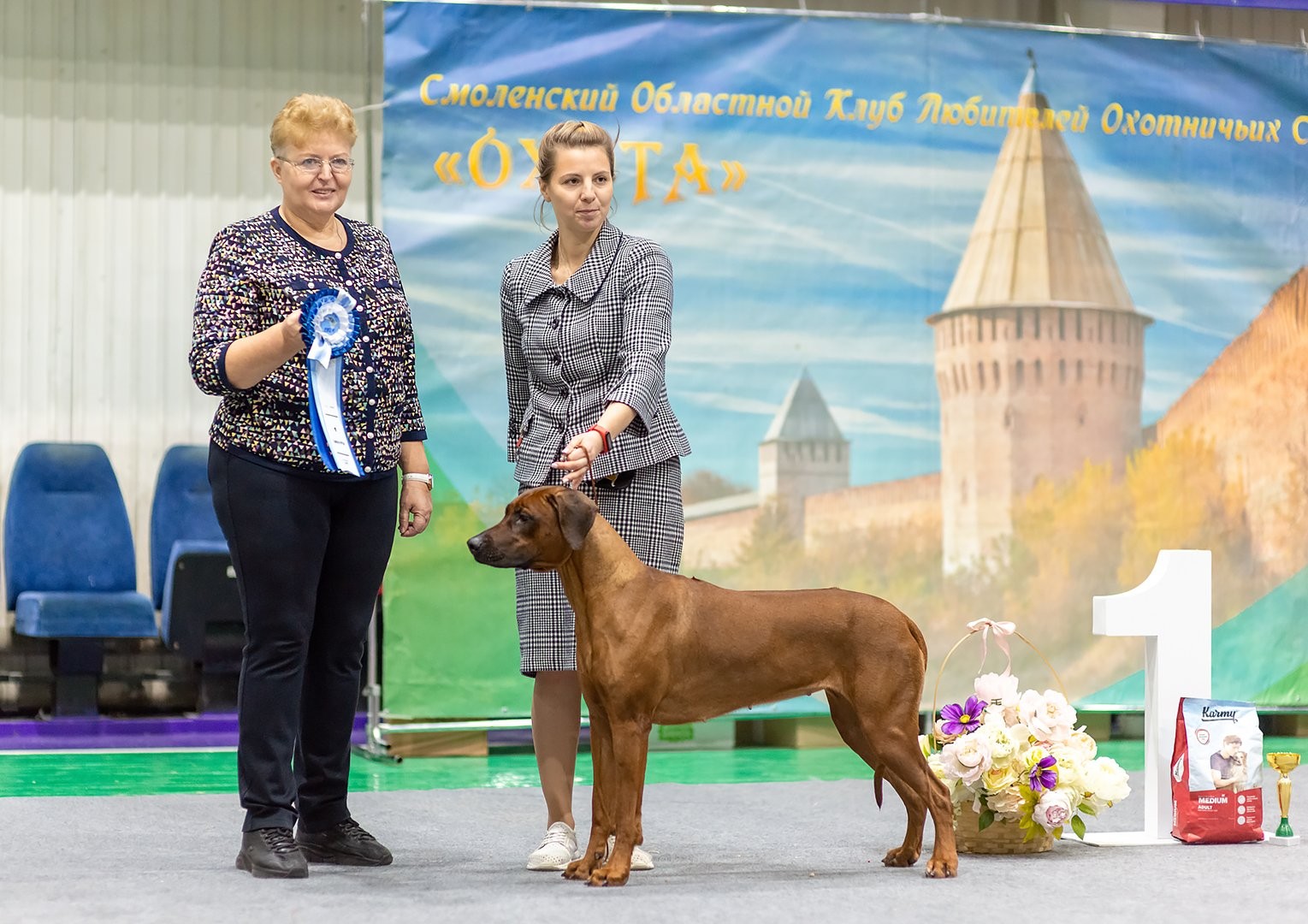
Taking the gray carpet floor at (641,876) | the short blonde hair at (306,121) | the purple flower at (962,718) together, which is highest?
the short blonde hair at (306,121)

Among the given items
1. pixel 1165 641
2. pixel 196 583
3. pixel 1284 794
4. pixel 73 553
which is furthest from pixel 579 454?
pixel 73 553

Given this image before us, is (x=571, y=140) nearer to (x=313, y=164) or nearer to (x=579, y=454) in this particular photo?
(x=313, y=164)

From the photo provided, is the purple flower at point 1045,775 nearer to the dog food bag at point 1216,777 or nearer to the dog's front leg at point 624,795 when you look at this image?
the dog food bag at point 1216,777

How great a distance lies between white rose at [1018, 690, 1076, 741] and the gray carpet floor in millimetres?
262

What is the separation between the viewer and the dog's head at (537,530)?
9.77ft

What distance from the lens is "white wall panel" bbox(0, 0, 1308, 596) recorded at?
6621 mm

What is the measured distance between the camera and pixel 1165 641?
147 inches

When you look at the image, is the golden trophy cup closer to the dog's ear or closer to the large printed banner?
the dog's ear

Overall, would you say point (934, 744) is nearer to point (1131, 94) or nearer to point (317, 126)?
point (317, 126)

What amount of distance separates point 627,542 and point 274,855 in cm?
94

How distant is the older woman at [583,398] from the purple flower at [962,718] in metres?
0.78

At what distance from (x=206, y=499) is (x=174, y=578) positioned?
0.49m

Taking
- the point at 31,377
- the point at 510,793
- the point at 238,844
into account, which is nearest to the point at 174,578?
the point at 31,377

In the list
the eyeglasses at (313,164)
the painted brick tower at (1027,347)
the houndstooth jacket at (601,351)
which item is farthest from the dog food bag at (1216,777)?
the eyeglasses at (313,164)
